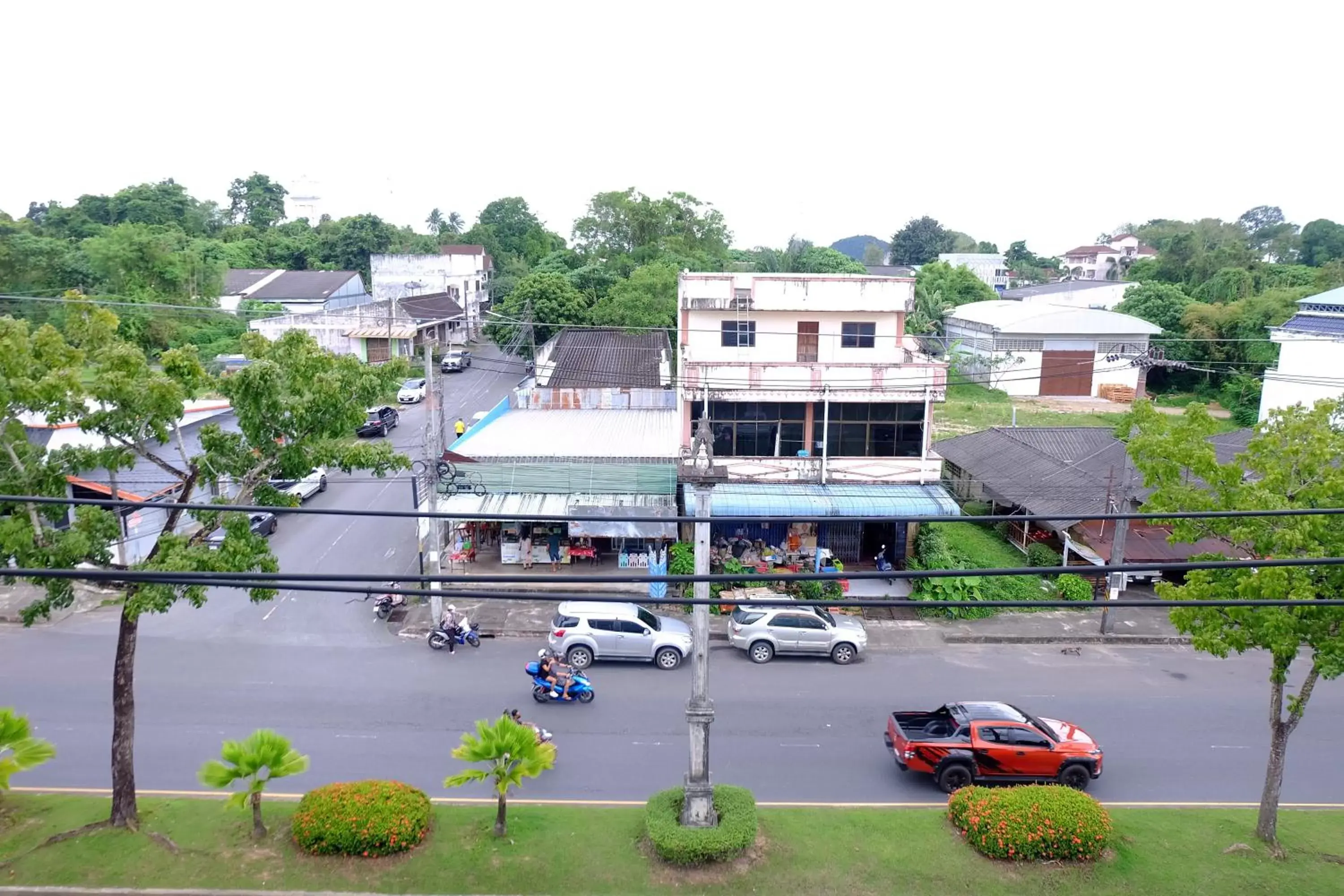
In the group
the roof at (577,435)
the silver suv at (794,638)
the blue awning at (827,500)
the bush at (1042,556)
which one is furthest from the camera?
the roof at (577,435)

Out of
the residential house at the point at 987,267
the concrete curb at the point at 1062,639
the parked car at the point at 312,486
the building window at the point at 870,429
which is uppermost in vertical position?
the residential house at the point at 987,267

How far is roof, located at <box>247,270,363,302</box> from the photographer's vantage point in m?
53.3

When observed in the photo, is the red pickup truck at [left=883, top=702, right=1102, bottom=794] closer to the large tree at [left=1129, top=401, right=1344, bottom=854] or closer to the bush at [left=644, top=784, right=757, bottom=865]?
the large tree at [left=1129, top=401, right=1344, bottom=854]

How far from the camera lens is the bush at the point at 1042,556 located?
68.6ft

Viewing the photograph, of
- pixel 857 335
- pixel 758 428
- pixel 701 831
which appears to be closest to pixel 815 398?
pixel 758 428

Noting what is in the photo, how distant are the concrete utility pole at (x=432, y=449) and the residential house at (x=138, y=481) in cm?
434

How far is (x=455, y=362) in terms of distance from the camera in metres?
46.9

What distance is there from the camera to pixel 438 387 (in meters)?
20.5

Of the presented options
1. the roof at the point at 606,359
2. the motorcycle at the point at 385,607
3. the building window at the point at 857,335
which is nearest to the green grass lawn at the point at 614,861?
the motorcycle at the point at 385,607

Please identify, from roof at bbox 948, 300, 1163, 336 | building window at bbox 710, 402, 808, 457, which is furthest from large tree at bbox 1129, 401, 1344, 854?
roof at bbox 948, 300, 1163, 336

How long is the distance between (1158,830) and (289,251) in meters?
69.9

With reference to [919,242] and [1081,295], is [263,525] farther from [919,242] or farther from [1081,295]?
[919,242]

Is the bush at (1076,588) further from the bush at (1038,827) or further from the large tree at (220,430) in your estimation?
the large tree at (220,430)

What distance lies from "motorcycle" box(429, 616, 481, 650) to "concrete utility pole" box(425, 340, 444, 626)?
2.31 ft
